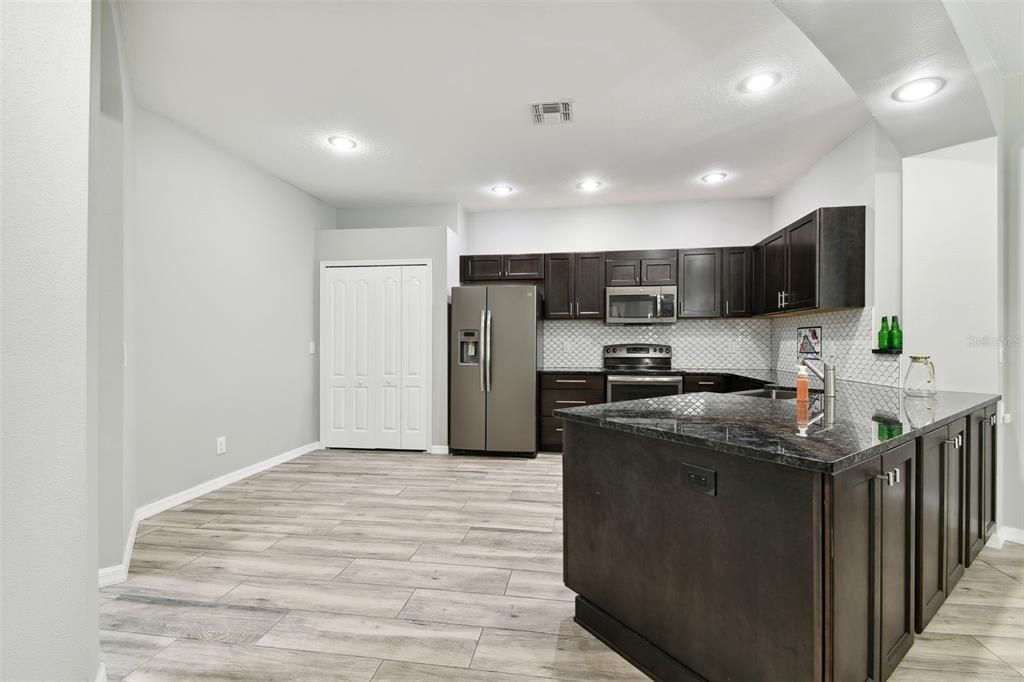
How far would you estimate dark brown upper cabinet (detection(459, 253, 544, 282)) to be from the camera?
5648 mm

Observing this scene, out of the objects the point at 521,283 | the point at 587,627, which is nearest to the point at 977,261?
the point at 587,627

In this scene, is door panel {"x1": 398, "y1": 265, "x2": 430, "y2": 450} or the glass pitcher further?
door panel {"x1": 398, "y1": 265, "x2": 430, "y2": 450}

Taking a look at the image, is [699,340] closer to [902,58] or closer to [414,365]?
[414,365]

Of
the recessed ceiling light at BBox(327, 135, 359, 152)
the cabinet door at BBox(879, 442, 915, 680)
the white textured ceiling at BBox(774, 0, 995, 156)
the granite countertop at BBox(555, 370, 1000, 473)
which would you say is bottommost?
the cabinet door at BBox(879, 442, 915, 680)

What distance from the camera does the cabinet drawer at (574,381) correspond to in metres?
5.27

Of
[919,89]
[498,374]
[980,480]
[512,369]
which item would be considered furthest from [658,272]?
[980,480]

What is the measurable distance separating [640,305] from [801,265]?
A: 183cm

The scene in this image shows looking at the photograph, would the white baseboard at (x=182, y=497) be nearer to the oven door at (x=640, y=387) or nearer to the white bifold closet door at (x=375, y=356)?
the white bifold closet door at (x=375, y=356)

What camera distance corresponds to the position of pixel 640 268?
543 cm

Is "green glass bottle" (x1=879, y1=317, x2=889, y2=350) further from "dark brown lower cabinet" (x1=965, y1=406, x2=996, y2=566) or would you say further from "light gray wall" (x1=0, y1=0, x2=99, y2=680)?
"light gray wall" (x1=0, y1=0, x2=99, y2=680)

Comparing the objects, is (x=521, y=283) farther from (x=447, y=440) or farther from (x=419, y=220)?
(x=447, y=440)

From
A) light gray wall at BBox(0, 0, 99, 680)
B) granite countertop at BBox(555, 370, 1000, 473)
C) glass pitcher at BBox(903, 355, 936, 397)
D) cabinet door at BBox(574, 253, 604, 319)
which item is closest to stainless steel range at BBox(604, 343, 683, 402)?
cabinet door at BBox(574, 253, 604, 319)

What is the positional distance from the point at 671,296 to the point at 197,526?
465 centimetres

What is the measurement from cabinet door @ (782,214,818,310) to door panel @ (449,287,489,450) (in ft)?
9.20
